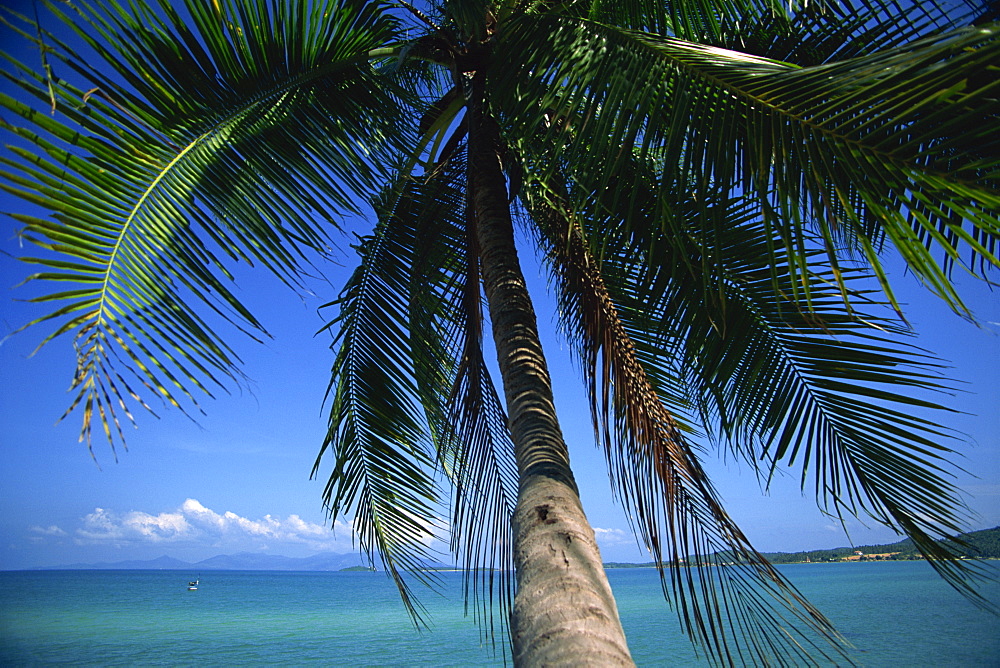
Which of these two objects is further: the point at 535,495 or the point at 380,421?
the point at 380,421

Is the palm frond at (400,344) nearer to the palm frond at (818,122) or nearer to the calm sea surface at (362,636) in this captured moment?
the palm frond at (818,122)

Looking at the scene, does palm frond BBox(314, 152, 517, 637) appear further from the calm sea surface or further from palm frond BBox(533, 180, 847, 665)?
the calm sea surface

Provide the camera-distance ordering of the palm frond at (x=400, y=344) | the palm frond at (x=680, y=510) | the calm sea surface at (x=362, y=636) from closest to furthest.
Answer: the palm frond at (x=680, y=510) → the palm frond at (x=400, y=344) → the calm sea surface at (x=362, y=636)

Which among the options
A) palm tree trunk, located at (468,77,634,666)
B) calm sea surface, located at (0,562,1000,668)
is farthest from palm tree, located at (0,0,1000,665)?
calm sea surface, located at (0,562,1000,668)

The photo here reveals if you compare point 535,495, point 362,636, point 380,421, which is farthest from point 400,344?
point 362,636

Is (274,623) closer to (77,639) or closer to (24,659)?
(77,639)

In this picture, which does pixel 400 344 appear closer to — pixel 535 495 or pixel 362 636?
pixel 535 495

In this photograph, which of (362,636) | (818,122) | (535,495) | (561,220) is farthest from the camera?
(362,636)

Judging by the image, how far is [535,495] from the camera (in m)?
2.29

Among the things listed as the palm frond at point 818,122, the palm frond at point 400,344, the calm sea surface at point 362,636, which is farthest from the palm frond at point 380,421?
the calm sea surface at point 362,636

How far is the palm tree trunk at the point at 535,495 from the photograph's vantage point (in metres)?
1.57

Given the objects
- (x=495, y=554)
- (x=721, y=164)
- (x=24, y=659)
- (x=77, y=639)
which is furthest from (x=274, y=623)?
(x=721, y=164)

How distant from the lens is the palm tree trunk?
1.57 m

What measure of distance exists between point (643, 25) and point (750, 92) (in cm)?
213
